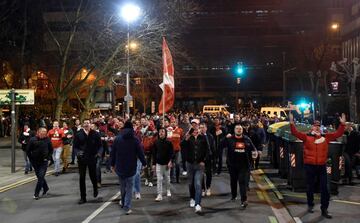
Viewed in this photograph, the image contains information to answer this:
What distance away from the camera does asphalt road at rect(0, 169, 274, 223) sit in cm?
956

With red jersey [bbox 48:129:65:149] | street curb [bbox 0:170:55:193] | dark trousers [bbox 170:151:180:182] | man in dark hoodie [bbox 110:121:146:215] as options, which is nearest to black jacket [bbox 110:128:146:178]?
man in dark hoodie [bbox 110:121:146:215]

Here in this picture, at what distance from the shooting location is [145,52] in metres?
30.7

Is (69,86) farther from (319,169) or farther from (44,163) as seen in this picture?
(319,169)

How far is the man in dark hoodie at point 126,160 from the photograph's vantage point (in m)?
10.0

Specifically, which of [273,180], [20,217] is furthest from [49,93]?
[20,217]

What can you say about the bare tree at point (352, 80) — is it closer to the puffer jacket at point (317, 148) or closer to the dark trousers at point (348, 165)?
the dark trousers at point (348, 165)

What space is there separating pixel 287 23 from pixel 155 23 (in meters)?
78.1

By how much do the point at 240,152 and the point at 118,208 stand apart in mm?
2672

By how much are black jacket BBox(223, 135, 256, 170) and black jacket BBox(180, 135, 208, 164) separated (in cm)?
55

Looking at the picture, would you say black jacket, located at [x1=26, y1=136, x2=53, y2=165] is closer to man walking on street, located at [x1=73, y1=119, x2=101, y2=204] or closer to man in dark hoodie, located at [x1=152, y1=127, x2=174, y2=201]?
man walking on street, located at [x1=73, y1=119, x2=101, y2=204]

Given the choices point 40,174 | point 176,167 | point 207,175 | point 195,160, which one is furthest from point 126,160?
point 176,167

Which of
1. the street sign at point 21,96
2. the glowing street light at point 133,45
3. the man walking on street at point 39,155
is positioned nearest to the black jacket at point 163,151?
the man walking on street at point 39,155

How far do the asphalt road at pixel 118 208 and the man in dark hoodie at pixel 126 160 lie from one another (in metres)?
0.43

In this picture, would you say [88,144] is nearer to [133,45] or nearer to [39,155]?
[39,155]
